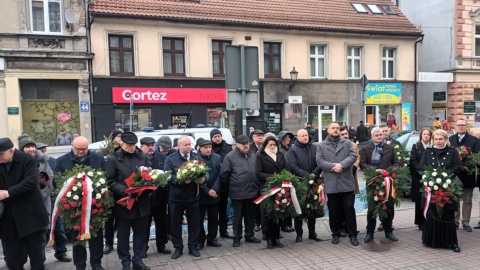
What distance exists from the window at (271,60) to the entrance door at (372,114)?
5765 mm

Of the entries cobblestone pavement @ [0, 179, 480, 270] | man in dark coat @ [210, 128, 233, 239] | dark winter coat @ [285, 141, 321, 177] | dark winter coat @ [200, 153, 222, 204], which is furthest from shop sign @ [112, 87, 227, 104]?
cobblestone pavement @ [0, 179, 480, 270]

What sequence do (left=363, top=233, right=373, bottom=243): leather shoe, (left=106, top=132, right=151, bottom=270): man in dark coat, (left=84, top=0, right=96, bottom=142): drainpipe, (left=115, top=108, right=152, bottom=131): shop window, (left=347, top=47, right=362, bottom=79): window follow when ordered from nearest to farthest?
(left=106, top=132, right=151, bottom=270): man in dark coat → (left=363, top=233, right=373, bottom=243): leather shoe → (left=84, top=0, right=96, bottom=142): drainpipe → (left=115, top=108, right=152, bottom=131): shop window → (left=347, top=47, right=362, bottom=79): window

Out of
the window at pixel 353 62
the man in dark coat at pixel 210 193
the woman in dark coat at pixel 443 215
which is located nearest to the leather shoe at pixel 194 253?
the man in dark coat at pixel 210 193

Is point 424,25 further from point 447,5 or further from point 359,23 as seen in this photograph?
point 359,23

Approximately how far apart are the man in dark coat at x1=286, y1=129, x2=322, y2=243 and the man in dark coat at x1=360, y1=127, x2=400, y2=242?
83 cm

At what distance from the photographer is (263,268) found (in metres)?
5.52

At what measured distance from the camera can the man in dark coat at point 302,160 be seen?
671 centimetres

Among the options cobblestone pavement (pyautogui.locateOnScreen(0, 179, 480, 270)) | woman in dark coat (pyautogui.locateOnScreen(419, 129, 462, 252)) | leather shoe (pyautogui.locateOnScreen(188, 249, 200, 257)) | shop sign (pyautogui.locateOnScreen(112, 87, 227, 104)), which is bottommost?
cobblestone pavement (pyautogui.locateOnScreen(0, 179, 480, 270))

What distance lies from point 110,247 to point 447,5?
2599 centimetres

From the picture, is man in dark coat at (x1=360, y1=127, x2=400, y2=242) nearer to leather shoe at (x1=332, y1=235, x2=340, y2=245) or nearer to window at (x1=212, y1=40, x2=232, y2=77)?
leather shoe at (x1=332, y1=235, x2=340, y2=245)

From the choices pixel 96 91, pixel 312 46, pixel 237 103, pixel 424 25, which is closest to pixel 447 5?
pixel 424 25

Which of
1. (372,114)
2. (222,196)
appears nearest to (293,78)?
(372,114)

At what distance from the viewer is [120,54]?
18359 millimetres

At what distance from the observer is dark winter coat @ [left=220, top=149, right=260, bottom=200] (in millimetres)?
6461
